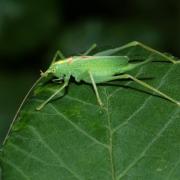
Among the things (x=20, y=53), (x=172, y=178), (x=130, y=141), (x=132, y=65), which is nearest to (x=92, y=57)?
(x=132, y=65)

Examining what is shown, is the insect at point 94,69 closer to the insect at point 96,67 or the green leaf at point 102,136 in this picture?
the insect at point 96,67

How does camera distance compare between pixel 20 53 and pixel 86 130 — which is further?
pixel 20 53

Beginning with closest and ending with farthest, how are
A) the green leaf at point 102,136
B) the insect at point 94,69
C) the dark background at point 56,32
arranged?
the green leaf at point 102,136 → the insect at point 94,69 → the dark background at point 56,32

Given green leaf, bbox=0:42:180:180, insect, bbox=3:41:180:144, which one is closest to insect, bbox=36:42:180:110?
insect, bbox=3:41:180:144

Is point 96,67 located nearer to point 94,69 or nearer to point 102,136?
Answer: point 94,69

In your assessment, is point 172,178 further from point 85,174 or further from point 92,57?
point 92,57

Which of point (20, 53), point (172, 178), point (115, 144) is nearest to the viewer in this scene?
point (172, 178)

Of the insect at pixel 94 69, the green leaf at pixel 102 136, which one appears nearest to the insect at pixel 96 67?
the insect at pixel 94 69
